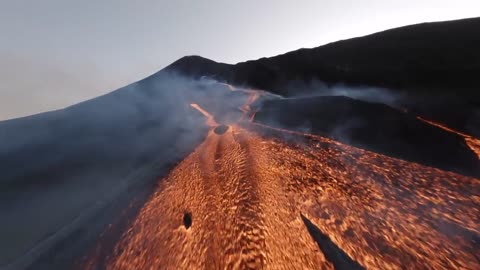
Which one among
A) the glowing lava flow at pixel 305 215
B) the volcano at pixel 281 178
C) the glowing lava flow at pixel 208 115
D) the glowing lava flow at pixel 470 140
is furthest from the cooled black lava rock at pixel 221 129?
the glowing lava flow at pixel 470 140

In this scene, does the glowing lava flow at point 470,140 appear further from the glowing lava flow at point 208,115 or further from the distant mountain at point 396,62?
the glowing lava flow at point 208,115

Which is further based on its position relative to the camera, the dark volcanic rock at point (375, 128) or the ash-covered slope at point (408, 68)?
the ash-covered slope at point (408, 68)

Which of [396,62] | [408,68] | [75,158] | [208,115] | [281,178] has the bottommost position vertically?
[75,158]

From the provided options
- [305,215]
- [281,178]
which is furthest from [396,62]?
[305,215]

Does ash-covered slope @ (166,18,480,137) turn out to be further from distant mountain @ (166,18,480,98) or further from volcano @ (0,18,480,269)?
volcano @ (0,18,480,269)

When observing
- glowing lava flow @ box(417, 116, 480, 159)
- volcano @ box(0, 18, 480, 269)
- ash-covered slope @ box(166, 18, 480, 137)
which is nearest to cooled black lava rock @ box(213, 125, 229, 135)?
volcano @ box(0, 18, 480, 269)

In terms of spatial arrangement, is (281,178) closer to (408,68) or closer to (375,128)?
(375,128)
